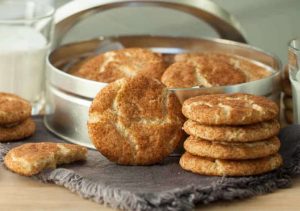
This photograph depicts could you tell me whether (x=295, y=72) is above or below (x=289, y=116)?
above

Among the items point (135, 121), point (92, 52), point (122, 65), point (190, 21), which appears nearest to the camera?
point (135, 121)

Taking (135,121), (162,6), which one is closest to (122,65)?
(162,6)

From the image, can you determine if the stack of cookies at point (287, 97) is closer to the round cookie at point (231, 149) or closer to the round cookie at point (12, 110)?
the round cookie at point (231, 149)

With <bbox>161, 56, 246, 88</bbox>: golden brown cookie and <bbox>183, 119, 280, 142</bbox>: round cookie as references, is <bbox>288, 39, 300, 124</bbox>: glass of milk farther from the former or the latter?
<bbox>183, 119, 280, 142</bbox>: round cookie

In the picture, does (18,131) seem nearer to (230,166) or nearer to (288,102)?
(230,166)

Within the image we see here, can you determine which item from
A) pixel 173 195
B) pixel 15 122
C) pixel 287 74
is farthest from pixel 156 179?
pixel 287 74

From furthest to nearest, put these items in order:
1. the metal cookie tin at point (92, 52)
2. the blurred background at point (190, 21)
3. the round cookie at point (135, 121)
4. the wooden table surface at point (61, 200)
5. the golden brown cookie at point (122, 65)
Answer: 1. the blurred background at point (190, 21)
2. the golden brown cookie at point (122, 65)
3. the metal cookie tin at point (92, 52)
4. the round cookie at point (135, 121)
5. the wooden table surface at point (61, 200)

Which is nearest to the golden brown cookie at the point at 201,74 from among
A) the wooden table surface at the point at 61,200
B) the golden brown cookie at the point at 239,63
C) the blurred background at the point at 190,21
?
the golden brown cookie at the point at 239,63
